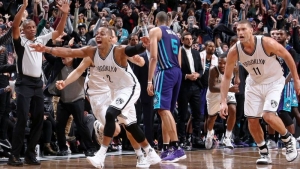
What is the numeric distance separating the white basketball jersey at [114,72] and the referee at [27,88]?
1.09m

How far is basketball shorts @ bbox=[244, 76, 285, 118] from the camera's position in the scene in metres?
8.57

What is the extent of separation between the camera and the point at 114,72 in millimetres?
8367

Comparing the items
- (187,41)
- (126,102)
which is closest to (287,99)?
(187,41)

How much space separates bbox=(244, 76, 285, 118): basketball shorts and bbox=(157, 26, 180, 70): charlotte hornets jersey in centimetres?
142

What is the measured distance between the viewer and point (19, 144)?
8914 millimetres

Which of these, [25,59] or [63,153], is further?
[63,153]

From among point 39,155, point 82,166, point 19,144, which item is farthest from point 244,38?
point 39,155

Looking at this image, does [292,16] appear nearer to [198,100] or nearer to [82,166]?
[198,100]

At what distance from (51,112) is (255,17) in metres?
10.2

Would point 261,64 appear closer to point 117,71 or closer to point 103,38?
point 117,71

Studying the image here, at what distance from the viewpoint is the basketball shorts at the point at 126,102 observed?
321 inches

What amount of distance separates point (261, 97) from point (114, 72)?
218cm

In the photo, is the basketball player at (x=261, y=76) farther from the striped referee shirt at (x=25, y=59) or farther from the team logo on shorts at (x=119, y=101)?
the striped referee shirt at (x=25, y=59)

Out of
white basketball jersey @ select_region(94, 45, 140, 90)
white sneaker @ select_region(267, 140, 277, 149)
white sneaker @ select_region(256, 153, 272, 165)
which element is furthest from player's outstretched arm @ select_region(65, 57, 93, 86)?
white sneaker @ select_region(267, 140, 277, 149)
